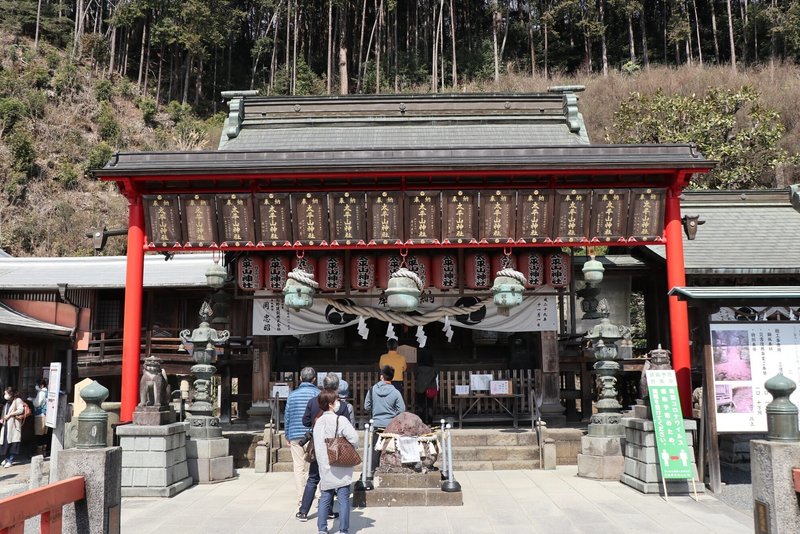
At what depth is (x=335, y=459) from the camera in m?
7.17

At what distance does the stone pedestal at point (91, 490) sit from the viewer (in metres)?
5.63

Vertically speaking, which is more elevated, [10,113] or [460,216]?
[10,113]

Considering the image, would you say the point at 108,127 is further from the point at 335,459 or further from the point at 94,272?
the point at 335,459

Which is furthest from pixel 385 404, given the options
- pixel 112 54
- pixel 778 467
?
pixel 112 54

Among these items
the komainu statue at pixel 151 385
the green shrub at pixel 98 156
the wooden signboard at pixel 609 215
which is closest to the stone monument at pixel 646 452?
the wooden signboard at pixel 609 215

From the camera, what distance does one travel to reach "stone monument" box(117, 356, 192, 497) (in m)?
10.3

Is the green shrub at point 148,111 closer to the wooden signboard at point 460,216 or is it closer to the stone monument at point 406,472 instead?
the wooden signboard at point 460,216

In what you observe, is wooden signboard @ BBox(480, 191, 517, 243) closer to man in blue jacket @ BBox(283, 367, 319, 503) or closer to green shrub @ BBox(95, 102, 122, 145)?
man in blue jacket @ BBox(283, 367, 319, 503)

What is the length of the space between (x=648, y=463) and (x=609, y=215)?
5511 millimetres

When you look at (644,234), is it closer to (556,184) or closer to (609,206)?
(609,206)

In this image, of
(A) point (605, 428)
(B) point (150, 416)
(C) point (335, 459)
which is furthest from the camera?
(A) point (605, 428)

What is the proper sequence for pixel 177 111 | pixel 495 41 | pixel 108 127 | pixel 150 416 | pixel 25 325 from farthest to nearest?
pixel 495 41 → pixel 177 111 → pixel 108 127 → pixel 25 325 → pixel 150 416

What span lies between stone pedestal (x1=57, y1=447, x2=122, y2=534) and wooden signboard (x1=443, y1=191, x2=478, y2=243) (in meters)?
9.01

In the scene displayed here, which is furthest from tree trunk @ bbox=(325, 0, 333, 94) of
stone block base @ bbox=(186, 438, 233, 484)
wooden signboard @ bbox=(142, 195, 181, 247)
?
stone block base @ bbox=(186, 438, 233, 484)
